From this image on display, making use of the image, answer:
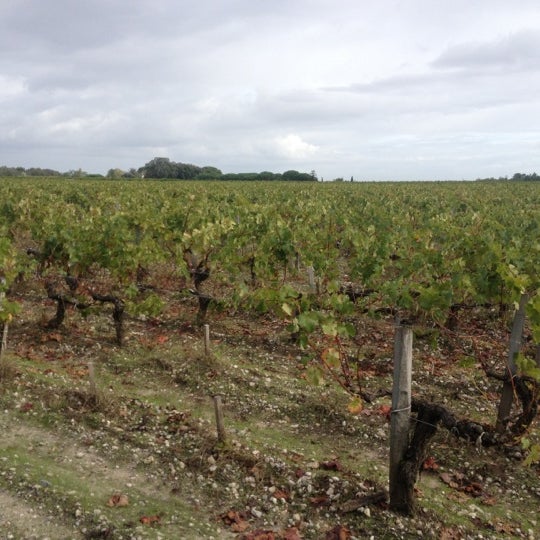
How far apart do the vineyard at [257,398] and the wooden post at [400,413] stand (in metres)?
0.13

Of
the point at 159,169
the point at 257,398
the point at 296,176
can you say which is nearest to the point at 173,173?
the point at 159,169

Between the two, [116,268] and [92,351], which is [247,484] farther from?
[116,268]

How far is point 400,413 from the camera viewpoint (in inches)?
177

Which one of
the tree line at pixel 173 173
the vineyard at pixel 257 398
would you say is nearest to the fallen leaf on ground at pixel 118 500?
the vineyard at pixel 257 398

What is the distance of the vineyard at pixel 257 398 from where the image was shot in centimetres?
451

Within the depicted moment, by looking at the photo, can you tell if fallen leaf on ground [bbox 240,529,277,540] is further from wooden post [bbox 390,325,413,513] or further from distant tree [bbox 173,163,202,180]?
distant tree [bbox 173,163,202,180]

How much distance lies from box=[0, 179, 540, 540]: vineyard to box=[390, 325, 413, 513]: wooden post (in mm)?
130

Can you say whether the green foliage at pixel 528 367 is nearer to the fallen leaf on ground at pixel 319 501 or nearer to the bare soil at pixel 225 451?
the bare soil at pixel 225 451

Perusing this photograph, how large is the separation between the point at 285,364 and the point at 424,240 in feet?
14.3

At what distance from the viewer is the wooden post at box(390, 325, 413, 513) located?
14.5 ft

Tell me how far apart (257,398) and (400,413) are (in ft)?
8.88

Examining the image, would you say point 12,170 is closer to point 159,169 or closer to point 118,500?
point 159,169

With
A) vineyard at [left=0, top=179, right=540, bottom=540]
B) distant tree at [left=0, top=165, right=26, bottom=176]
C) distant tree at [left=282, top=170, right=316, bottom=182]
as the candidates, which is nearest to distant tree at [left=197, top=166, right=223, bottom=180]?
distant tree at [left=282, top=170, right=316, bottom=182]

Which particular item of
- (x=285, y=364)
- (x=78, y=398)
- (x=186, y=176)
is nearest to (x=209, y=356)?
(x=285, y=364)
